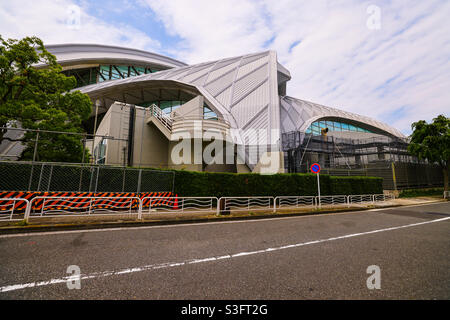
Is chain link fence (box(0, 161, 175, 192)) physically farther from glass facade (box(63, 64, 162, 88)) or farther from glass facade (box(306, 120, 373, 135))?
glass facade (box(63, 64, 162, 88))

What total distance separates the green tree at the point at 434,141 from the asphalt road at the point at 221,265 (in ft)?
65.0

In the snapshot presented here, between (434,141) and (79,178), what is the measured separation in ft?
96.7

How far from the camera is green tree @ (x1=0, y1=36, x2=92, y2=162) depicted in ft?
35.8

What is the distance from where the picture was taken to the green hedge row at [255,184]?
10680mm

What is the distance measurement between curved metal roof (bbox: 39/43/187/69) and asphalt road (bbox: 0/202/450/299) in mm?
44724

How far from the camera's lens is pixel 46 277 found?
2525 millimetres

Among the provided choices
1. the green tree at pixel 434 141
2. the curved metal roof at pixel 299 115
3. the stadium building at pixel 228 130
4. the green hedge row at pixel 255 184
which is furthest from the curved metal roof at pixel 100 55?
the green tree at pixel 434 141

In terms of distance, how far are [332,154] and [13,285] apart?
997 inches

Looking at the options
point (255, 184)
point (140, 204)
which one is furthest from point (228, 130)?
point (140, 204)

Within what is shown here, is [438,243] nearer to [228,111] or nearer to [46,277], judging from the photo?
[46,277]

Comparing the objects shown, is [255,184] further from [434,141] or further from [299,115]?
[299,115]

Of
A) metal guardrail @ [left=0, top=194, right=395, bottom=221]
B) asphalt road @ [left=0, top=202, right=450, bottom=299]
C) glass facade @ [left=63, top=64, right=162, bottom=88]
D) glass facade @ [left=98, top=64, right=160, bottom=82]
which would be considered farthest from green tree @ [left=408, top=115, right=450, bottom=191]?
glass facade @ [left=63, top=64, right=162, bottom=88]

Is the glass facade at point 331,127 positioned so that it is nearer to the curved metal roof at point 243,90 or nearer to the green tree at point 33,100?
the curved metal roof at point 243,90

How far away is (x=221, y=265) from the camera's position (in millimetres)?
3057
